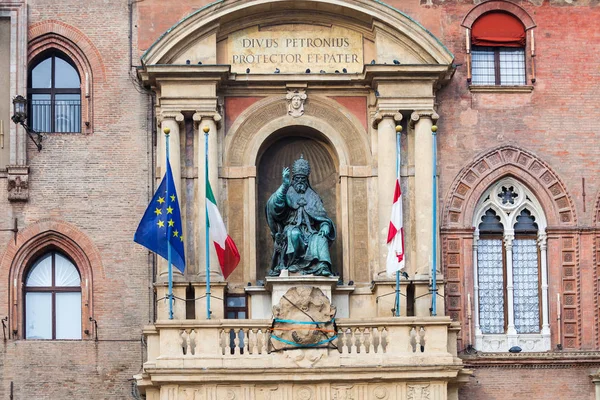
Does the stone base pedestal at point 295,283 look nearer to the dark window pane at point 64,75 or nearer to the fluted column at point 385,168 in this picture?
the fluted column at point 385,168

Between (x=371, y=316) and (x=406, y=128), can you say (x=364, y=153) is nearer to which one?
(x=406, y=128)

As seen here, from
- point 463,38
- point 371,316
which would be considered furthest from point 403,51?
point 371,316

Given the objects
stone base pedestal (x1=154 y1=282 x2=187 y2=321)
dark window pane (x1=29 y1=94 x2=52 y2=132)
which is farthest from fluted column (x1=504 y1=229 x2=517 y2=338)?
dark window pane (x1=29 y1=94 x2=52 y2=132)

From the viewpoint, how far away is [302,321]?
34.6m

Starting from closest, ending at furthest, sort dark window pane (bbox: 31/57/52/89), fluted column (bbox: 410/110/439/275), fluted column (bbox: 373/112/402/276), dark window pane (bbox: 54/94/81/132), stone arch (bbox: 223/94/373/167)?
fluted column (bbox: 410/110/439/275)
fluted column (bbox: 373/112/402/276)
stone arch (bbox: 223/94/373/167)
dark window pane (bbox: 54/94/81/132)
dark window pane (bbox: 31/57/52/89)

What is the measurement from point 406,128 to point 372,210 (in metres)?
1.78

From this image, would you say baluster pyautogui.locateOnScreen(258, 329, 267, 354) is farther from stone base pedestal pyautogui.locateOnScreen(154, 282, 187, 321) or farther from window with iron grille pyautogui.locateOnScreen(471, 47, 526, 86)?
window with iron grille pyautogui.locateOnScreen(471, 47, 526, 86)

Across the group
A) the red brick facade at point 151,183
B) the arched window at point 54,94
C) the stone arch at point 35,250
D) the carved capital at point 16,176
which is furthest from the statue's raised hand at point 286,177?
the carved capital at point 16,176

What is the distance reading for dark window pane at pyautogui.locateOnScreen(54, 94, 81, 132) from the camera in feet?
123

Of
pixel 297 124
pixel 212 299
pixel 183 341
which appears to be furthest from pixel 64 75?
pixel 183 341

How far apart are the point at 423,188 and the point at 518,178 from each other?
207cm

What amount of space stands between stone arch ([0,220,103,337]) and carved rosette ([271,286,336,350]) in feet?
13.3

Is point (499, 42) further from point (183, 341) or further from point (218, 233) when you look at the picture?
point (183, 341)

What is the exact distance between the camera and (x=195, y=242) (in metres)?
36.5
